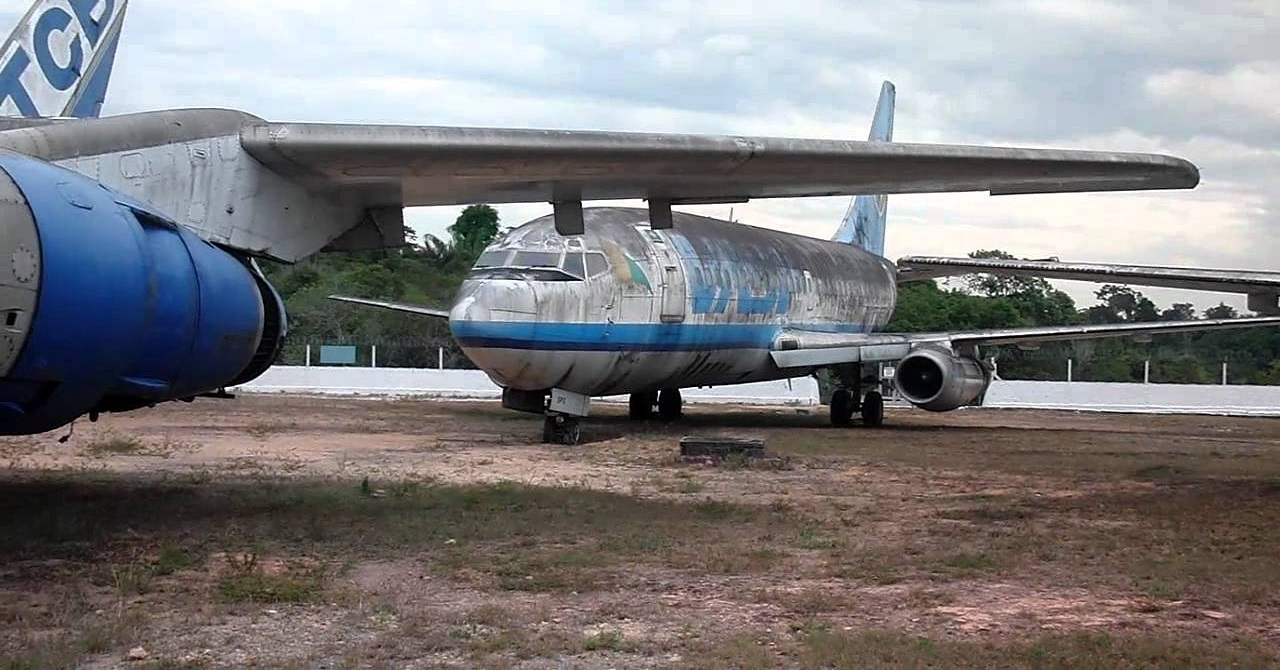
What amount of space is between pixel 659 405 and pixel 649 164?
13.7 metres

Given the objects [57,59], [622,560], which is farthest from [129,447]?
[622,560]

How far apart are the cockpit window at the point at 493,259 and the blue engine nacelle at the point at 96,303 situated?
836 cm

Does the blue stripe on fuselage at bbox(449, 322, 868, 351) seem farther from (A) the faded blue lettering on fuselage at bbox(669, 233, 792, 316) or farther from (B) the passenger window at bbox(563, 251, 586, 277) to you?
(B) the passenger window at bbox(563, 251, 586, 277)

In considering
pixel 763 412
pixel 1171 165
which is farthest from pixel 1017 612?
pixel 763 412

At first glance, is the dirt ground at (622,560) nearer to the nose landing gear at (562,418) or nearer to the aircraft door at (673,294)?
the nose landing gear at (562,418)

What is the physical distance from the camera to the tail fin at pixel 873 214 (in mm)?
27906

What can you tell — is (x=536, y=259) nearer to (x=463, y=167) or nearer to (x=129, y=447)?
(x=129, y=447)

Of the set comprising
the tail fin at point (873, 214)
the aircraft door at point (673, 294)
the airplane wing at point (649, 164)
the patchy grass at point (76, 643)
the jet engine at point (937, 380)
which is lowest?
the patchy grass at point (76, 643)

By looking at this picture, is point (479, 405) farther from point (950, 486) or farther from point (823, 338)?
point (950, 486)

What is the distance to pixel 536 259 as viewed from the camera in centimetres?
1653

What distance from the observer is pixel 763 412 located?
2734 centimetres

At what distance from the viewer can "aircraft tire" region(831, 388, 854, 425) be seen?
22234mm

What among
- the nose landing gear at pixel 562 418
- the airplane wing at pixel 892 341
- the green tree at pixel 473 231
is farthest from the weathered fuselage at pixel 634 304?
the green tree at pixel 473 231

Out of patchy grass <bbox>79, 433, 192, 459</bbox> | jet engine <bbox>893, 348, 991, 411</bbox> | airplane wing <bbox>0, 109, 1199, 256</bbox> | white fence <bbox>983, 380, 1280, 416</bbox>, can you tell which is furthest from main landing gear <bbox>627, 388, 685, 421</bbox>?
white fence <bbox>983, 380, 1280, 416</bbox>
